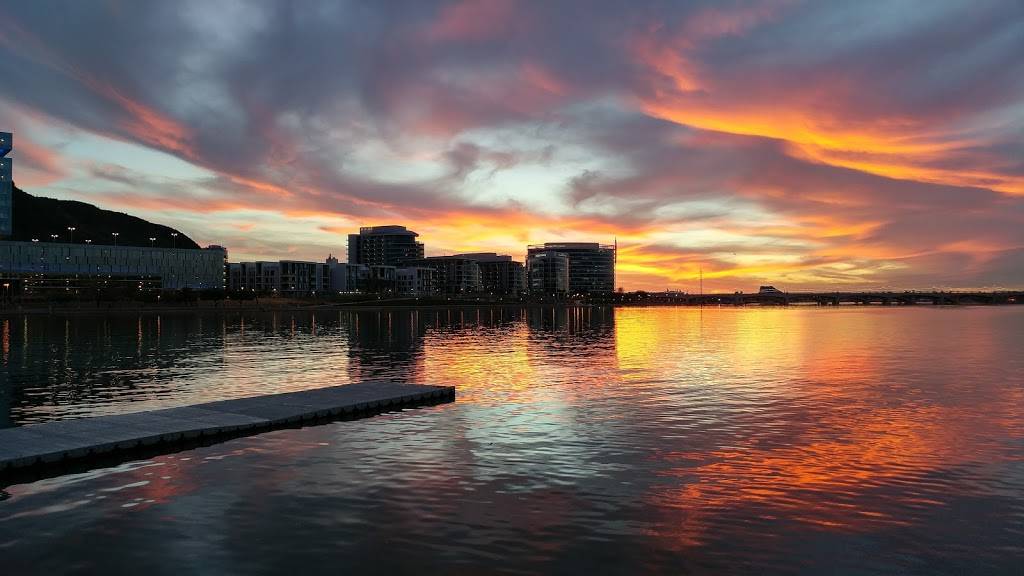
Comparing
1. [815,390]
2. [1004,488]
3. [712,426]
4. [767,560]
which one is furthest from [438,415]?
[815,390]

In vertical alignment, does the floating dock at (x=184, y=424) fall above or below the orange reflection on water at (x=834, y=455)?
above

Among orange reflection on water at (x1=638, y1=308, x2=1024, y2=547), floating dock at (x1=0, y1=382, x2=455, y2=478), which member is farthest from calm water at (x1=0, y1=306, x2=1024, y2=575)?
floating dock at (x1=0, y1=382, x2=455, y2=478)

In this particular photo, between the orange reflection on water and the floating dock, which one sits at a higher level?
the floating dock

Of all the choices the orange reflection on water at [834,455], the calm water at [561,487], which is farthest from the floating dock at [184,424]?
the orange reflection on water at [834,455]

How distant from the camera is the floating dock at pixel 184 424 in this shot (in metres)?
28.0

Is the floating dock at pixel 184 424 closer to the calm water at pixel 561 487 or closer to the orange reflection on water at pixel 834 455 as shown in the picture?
the calm water at pixel 561 487

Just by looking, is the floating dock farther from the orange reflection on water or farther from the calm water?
the orange reflection on water

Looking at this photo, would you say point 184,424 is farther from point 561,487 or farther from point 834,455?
point 834,455

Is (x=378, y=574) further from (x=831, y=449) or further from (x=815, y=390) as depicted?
(x=815, y=390)

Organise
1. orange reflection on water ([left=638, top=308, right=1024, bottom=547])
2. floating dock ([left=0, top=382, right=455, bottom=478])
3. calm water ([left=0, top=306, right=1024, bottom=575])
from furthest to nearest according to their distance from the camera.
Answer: floating dock ([left=0, top=382, right=455, bottom=478])
orange reflection on water ([left=638, top=308, right=1024, bottom=547])
calm water ([left=0, top=306, right=1024, bottom=575])

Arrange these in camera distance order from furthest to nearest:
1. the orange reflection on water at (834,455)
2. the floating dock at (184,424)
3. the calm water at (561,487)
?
the floating dock at (184,424) < the orange reflection on water at (834,455) < the calm water at (561,487)

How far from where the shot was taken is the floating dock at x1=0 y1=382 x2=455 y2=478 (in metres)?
28.0

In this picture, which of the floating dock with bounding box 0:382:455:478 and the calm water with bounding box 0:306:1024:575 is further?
the floating dock with bounding box 0:382:455:478

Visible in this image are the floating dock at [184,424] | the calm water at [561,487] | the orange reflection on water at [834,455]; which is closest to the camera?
the calm water at [561,487]
